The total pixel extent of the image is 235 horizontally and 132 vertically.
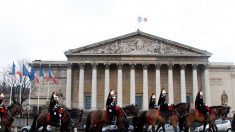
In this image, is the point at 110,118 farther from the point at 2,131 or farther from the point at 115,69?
the point at 115,69

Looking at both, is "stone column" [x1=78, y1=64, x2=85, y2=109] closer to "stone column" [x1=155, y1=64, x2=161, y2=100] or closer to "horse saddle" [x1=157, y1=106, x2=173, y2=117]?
"stone column" [x1=155, y1=64, x2=161, y2=100]

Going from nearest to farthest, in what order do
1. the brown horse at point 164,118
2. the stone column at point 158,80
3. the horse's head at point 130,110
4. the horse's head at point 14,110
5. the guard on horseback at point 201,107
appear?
the horse's head at point 14,110
the brown horse at point 164,118
the horse's head at point 130,110
the guard on horseback at point 201,107
the stone column at point 158,80

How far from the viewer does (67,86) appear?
6125cm

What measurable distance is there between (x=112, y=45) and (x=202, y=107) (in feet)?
137

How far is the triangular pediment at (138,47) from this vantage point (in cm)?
6197

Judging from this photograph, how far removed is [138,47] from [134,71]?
4706 millimetres

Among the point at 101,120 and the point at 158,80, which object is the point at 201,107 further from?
the point at 158,80

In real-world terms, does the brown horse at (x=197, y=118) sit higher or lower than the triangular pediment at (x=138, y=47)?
lower

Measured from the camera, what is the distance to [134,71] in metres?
61.6

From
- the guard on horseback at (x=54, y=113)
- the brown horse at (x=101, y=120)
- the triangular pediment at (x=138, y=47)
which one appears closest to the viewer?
the brown horse at (x=101, y=120)

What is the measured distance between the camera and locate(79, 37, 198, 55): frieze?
2445 inches

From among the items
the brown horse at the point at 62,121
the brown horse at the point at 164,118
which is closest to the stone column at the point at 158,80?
the brown horse at the point at 164,118

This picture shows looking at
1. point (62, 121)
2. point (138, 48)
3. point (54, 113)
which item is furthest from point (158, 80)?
point (54, 113)

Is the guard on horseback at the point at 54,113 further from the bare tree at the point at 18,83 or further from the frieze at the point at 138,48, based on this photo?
the bare tree at the point at 18,83
